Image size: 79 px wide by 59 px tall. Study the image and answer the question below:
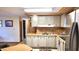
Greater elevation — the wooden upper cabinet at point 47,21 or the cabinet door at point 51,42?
the wooden upper cabinet at point 47,21

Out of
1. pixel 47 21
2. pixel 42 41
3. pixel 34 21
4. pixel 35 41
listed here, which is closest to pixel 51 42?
pixel 42 41

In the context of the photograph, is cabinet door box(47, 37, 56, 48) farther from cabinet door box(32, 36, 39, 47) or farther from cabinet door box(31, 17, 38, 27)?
cabinet door box(31, 17, 38, 27)

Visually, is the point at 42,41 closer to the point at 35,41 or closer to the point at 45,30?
the point at 35,41

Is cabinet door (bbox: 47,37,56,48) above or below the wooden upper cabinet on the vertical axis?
below

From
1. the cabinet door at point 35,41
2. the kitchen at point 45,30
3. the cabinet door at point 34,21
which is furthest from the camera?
the cabinet door at point 34,21

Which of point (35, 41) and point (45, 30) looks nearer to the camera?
point (35, 41)

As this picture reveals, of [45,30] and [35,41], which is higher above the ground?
[45,30]

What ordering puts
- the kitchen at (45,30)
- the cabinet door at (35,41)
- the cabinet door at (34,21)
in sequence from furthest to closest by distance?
the cabinet door at (34,21) < the cabinet door at (35,41) < the kitchen at (45,30)

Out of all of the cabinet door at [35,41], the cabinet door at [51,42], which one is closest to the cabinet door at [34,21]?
the cabinet door at [35,41]

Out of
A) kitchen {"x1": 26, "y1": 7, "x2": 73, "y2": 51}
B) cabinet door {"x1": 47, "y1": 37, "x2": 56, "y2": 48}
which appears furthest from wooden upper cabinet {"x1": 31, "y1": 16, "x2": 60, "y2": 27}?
cabinet door {"x1": 47, "y1": 37, "x2": 56, "y2": 48}

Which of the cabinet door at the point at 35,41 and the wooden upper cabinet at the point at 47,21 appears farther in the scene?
the wooden upper cabinet at the point at 47,21

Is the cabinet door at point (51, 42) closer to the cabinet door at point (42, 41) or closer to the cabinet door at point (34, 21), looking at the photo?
the cabinet door at point (42, 41)

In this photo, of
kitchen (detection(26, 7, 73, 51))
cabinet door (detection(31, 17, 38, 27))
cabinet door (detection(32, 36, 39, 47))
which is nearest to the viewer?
kitchen (detection(26, 7, 73, 51))
